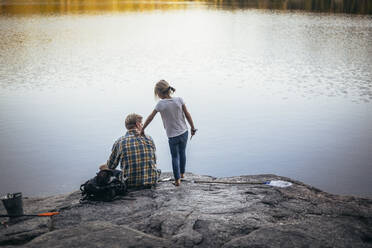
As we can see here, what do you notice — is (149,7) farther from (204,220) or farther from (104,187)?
(204,220)

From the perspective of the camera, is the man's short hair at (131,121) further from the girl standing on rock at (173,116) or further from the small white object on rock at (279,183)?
the small white object on rock at (279,183)

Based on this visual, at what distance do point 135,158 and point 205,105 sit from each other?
8.37m

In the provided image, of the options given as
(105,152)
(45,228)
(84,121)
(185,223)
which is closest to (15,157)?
(105,152)

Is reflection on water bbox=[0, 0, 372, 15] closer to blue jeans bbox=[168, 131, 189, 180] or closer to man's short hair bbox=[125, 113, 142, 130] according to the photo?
man's short hair bbox=[125, 113, 142, 130]

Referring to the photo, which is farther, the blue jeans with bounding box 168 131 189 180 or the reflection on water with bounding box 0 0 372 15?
the reflection on water with bounding box 0 0 372 15

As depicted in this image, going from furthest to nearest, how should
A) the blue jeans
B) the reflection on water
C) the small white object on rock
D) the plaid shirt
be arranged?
the reflection on water
the small white object on rock
the blue jeans
the plaid shirt

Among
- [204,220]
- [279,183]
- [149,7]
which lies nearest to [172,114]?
[204,220]

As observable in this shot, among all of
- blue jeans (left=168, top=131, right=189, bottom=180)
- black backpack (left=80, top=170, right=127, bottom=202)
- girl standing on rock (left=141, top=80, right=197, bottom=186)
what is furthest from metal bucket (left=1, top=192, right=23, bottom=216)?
blue jeans (left=168, top=131, right=189, bottom=180)

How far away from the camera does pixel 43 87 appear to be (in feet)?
52.7

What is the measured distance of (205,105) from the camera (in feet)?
45.0

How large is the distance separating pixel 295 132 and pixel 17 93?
10364mm

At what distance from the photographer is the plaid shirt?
5.55 meters

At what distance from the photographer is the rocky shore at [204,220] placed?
13.0 ft

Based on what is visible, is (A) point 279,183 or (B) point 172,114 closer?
(B) point 172,114
